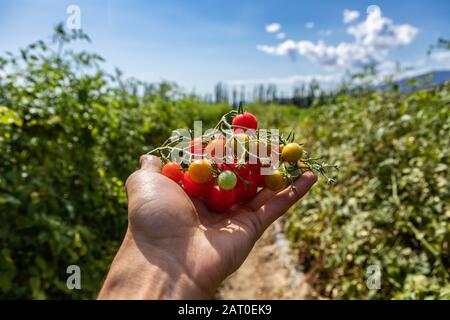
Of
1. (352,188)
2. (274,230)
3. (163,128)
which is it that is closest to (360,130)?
(352,188)

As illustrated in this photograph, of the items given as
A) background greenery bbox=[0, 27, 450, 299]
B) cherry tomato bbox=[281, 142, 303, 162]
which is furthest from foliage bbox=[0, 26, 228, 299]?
cherry tomato bbox=[281, 142, 303, 162]

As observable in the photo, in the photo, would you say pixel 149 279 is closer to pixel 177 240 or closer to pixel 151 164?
pixel 177 240

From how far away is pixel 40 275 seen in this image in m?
2.18

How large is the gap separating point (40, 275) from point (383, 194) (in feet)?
8.57

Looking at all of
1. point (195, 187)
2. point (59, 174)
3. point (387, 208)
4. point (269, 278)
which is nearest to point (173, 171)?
point (195, 187)

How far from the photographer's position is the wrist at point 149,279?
3.68ft

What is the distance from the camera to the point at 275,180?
1.44m

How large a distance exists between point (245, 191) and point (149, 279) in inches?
23.3

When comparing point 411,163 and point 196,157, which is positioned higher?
point 196,157

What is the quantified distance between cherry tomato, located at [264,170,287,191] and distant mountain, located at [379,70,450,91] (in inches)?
97.1

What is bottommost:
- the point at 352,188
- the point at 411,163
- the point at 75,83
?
the point at 352,188

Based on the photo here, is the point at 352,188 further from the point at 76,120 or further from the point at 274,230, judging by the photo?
the point at 76,120

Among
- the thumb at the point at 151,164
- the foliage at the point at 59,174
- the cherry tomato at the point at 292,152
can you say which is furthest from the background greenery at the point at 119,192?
the cherry tomato at the point at 292,152

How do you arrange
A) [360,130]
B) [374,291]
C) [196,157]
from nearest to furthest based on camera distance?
[196,157]
[374,291]
[360,130]
